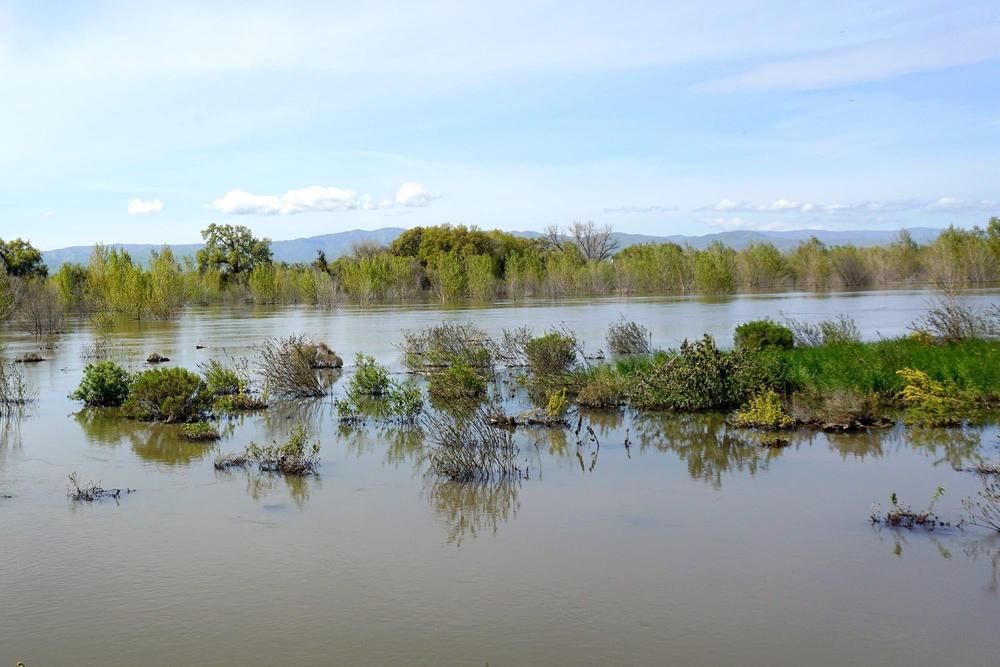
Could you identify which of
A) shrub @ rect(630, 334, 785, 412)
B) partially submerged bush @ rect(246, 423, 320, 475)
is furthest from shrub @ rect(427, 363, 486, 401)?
partially submerged bush @ rect(246, 423, 320, 475)

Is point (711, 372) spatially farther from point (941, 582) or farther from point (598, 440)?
point (941, 582)

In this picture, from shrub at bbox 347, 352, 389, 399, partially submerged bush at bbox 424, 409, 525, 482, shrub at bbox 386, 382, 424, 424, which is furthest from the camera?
shrub at bbox 347, 352, 389, 399

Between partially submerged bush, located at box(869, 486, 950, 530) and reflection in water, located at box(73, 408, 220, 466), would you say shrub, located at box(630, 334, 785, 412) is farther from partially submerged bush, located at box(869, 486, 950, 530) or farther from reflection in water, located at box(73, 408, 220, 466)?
reflection in water, located at box(73, 408, 220, 466)

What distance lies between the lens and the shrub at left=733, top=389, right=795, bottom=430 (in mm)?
12695

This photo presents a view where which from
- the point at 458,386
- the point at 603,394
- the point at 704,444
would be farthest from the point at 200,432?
the point at 704,444

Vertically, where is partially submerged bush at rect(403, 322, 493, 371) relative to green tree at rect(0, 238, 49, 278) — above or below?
below

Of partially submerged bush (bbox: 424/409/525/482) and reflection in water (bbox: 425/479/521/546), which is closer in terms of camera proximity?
reflection in water (bbox: 425/479/521/546)

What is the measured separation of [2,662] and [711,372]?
10760 millimetres

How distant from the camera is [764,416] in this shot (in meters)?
12.7

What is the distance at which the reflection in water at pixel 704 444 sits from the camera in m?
10.8

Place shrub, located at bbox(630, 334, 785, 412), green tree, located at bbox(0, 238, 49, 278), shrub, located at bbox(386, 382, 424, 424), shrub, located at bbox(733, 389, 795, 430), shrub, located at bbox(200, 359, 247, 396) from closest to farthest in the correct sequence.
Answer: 1. shrub, located at bbox(733, 389, 795, 430)
2. shrub, located at bbox(630, 334, 785, 412)
3. shrub, located at bbox(386, 382, 424, 424)
4. shrub, located at bbox(200, 359, 247, 396)
5. green tree, located at bbox(0, 238, 49, 278)

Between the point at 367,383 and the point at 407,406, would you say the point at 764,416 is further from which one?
the point at 367,383

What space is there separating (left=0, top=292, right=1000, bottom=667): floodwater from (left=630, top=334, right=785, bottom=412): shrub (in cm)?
151

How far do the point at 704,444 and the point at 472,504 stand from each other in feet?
13.5
